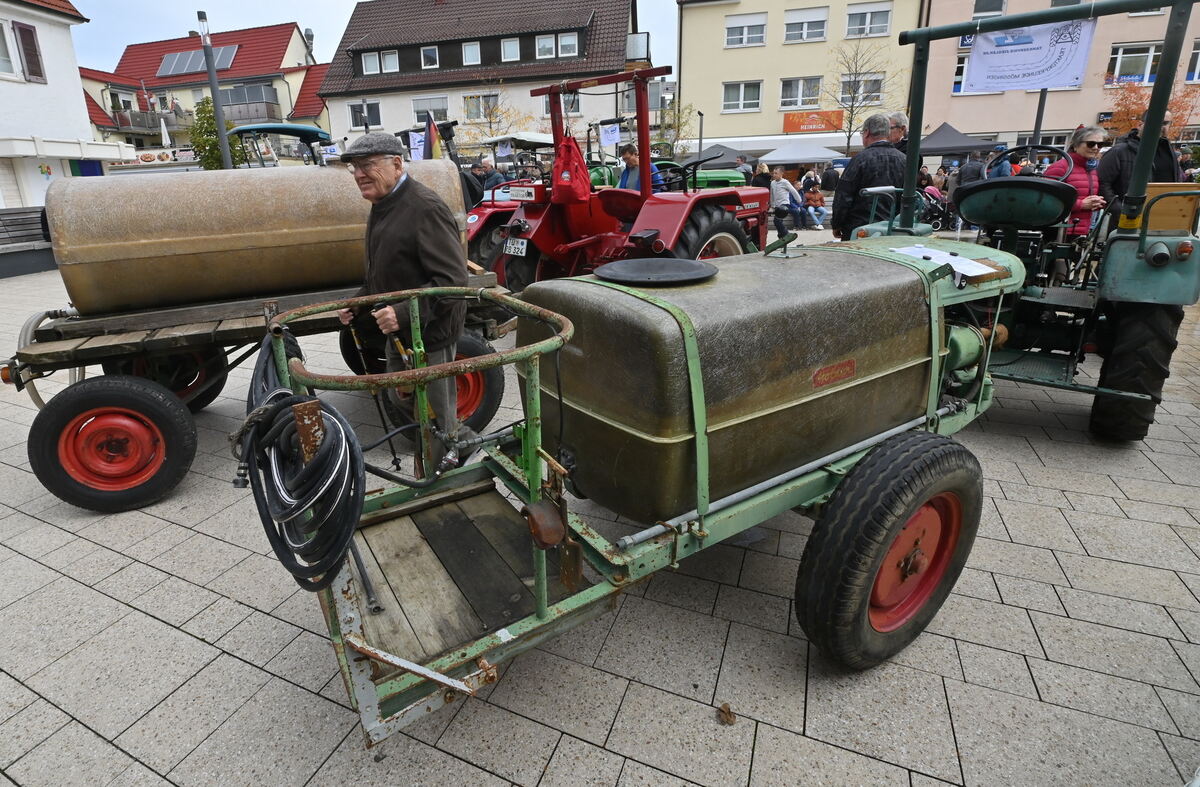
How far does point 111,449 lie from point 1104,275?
5.51 m

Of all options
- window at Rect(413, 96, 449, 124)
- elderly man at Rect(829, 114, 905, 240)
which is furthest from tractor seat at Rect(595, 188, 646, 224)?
window at Rect(413, 96, 449, 124)

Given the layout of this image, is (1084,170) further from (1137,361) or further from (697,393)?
(697,393)

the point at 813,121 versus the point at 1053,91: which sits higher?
the point at 1053,91

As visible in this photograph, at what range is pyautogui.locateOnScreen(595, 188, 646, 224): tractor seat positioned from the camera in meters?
6.62

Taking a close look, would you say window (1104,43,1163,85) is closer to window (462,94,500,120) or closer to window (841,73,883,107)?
window (841,73,883,107)

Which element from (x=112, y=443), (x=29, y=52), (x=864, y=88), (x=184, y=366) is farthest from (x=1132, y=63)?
(x=29, y=52)

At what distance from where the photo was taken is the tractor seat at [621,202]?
21.7 ft

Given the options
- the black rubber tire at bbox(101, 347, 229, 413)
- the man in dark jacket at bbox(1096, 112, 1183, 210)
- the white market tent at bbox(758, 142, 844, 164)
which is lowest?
the black rubber tire at bbox(101, 347, 229, 413)

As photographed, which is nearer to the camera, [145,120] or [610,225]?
[610,225]

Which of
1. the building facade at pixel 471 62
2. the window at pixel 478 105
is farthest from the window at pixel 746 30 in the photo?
the window at pixel 478 105

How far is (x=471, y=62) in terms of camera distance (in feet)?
95.8

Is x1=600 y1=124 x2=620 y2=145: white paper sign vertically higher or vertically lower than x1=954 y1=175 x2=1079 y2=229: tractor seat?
higher

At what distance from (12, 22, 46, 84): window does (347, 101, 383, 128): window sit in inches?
520

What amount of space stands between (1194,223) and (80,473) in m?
6.19
